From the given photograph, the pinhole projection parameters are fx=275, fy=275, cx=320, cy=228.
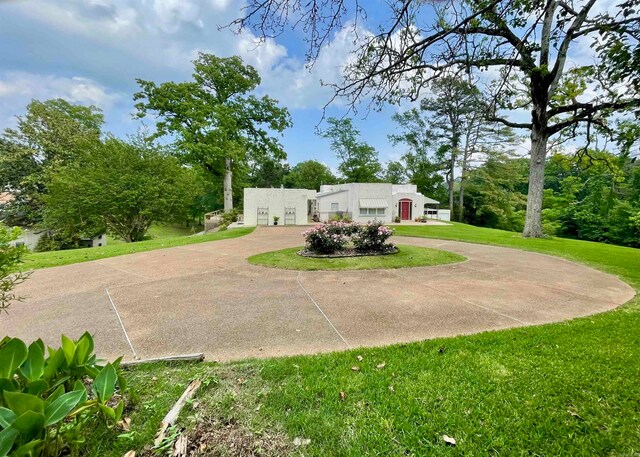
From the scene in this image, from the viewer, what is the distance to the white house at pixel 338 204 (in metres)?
22.9

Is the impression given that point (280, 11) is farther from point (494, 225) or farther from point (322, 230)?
point (494, 225)

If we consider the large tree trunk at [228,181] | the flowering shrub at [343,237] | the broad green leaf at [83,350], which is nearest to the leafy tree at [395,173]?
the large tree trunk at [228,181]

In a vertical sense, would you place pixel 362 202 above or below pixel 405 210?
above

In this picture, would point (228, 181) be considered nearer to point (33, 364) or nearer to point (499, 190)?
point (33, 364)

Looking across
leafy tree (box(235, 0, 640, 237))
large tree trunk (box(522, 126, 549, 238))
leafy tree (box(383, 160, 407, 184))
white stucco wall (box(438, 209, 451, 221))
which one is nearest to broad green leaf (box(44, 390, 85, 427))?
leafy tree (box(235, 0, 640, 237))

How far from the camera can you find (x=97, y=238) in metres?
20.6

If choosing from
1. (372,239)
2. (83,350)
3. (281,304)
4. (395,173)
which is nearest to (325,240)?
(372,239)

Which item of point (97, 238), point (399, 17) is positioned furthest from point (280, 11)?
point (97, 238)

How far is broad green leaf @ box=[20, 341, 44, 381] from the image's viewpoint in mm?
1700

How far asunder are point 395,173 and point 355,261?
3618 centimetres

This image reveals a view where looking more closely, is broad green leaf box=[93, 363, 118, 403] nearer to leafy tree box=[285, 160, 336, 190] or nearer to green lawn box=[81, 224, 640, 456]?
green lawn box=[81, 224, 640, 456]

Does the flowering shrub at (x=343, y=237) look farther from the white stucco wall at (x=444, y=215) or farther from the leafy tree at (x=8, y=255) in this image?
the white stucco wall at (x=444, y=215)

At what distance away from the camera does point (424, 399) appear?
2162 millimetres

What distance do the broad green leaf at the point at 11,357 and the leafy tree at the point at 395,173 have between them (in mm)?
41990
